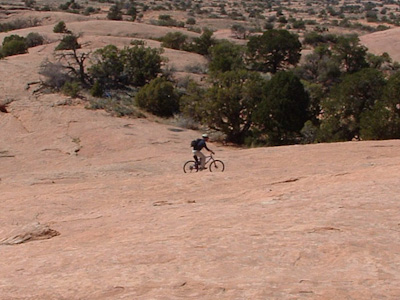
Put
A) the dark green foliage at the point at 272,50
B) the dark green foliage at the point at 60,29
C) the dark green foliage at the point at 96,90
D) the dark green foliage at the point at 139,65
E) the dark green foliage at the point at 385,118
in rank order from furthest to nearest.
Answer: the dark green foliage at the point at 60,29 → the dark green foliage at the point at 272,50 → the dark green foliage at the point at 139,65 → the dark green foliage at the point at 96,90 → the dark green foliage at the point at 385,118

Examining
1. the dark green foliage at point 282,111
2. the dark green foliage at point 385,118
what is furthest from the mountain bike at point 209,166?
the dark green foliage at point 282,111

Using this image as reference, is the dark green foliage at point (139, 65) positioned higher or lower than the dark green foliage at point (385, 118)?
higher

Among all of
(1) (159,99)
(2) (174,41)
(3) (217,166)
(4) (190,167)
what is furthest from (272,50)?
(4) (190,167)

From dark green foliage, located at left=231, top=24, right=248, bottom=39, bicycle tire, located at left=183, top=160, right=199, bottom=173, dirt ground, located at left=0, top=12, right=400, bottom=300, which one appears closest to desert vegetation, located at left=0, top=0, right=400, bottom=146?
dark green foliage, located at left=231, top=24, right=248, bottom=39

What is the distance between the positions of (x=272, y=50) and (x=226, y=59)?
4.82 m

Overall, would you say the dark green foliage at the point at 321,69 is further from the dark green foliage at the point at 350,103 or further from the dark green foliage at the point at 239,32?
the dark green foliage at the point at 239,32

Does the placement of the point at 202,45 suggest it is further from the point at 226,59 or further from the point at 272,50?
the point at 226,59

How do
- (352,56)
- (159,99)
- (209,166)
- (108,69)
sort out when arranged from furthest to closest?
(352,56) → (108,69) → (159,99) → (209,166)

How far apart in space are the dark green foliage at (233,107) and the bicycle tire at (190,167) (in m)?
10.3

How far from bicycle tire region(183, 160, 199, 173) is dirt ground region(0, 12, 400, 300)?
40cm

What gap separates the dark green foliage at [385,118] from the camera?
21.1 meters

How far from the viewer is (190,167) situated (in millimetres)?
14312

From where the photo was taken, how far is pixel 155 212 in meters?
8.29

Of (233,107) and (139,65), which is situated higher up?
(139,65)
